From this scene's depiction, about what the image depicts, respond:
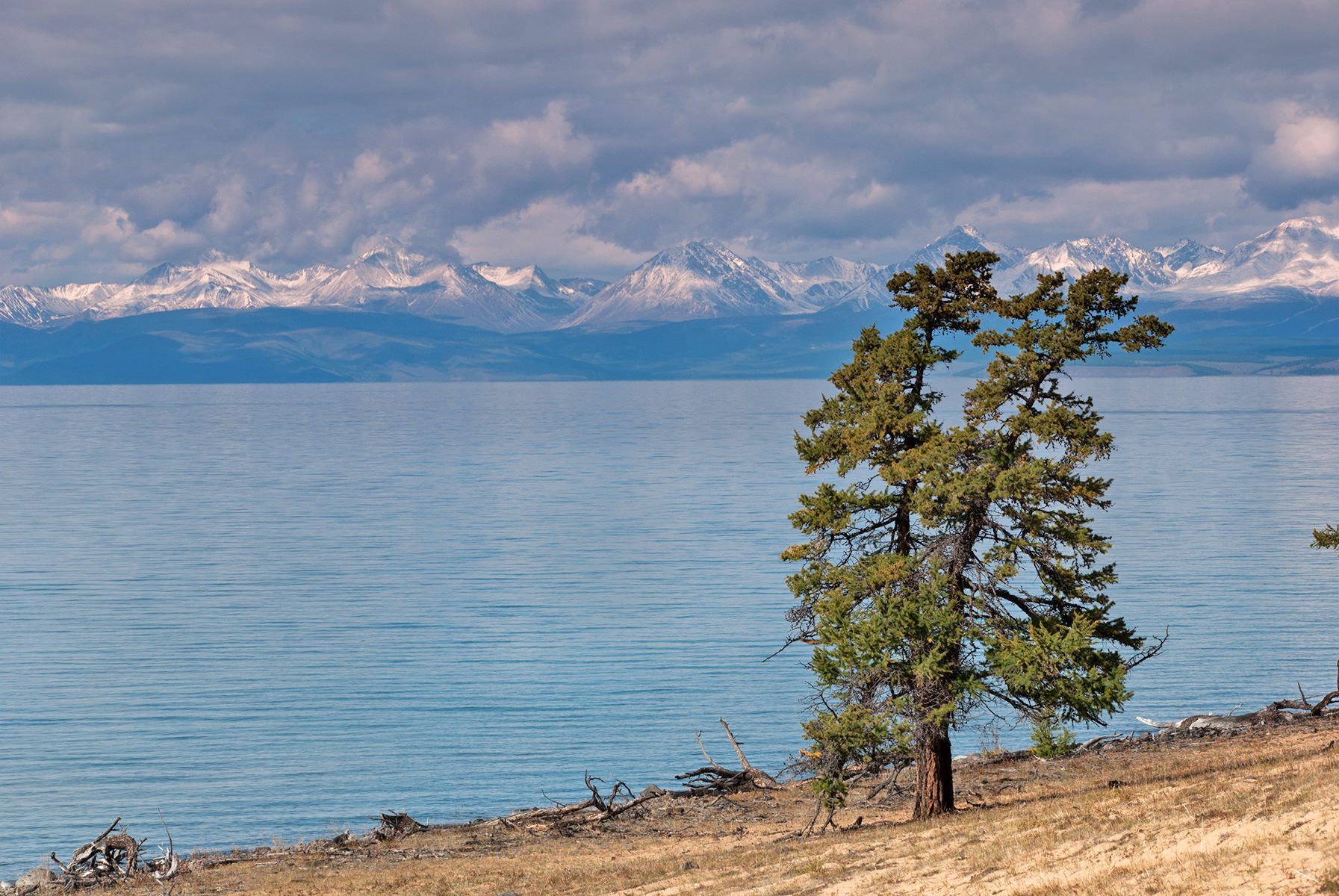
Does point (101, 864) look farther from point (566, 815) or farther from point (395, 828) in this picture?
point (566, 815)

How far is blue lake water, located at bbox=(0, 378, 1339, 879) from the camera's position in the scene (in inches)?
1577

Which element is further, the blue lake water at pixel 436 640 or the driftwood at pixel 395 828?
the blue lake water at pixel 436 640

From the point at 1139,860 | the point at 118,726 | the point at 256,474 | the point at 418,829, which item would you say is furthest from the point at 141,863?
the point at 256,474

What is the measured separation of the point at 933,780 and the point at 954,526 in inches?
238

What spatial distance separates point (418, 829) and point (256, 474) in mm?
125962

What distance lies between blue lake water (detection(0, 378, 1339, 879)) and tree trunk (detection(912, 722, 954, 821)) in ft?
46.0

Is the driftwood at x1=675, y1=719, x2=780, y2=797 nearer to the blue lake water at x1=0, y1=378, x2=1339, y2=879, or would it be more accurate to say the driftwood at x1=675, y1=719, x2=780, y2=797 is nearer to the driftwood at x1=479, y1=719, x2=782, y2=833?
the driftwood at x1=479, y1=719, x2=782, y2=833

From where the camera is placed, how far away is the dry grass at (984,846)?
59.6 feet

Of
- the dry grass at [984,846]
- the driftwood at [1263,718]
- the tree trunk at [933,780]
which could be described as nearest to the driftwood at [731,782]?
the dry grass at [984,846]

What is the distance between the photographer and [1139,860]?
18641 millimetres

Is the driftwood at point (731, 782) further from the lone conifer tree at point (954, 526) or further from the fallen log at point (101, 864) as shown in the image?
the fallen log at point (101, 864)

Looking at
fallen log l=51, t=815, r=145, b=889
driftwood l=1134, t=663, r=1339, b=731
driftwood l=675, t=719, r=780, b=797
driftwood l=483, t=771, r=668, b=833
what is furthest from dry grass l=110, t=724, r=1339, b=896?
driftwood l=1134, t=663, r=1339, b=731

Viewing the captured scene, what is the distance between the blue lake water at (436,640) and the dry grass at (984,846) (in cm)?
827

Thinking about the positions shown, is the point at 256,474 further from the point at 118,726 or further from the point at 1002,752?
the point at 1002,752
